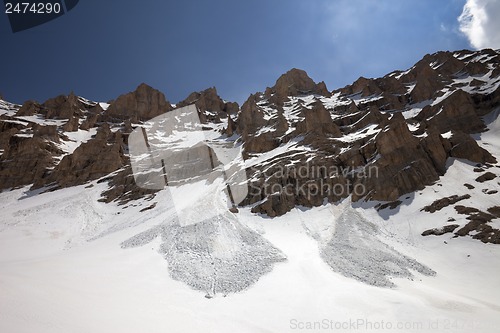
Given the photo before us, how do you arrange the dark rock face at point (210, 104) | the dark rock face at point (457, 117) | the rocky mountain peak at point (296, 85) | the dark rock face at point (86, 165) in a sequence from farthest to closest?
1. the dark rock face at point (210, 104)
2. the rocky mountain peak at point (296, 85)
3. the dark rock face at point (86, 165)
4. the dark rock face at point (457, 117)

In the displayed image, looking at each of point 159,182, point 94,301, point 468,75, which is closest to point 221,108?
point 159,182

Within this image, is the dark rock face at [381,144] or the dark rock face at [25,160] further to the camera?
the dark rock face at [25,160]

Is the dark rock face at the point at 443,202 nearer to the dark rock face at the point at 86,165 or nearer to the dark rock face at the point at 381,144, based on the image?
the dark rock face at the point at 381,144

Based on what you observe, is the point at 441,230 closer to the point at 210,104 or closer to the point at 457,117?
the point at 457,117

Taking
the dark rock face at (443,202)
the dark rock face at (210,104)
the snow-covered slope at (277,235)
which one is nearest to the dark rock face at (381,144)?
the snow-covered slope at (277,235)

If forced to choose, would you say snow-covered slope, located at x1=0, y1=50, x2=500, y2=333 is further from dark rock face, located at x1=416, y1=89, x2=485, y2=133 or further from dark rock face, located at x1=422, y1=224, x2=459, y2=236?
dark rock face, located at x1=416, y1=89, x2=485, y2=133

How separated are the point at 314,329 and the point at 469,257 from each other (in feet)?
64.5

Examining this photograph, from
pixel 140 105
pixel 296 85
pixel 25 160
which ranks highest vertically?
pixel 140 105

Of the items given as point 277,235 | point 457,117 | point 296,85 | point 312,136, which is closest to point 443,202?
point 277,235

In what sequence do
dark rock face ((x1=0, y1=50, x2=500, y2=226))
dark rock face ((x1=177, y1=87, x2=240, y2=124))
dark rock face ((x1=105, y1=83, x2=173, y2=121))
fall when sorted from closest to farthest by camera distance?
1. dark rock face ((x1=0, y1=50, x2=500, y2=226))
2. dark rock face ((x1=105, y1=83, x2=173, y2=121))
3. dark rock face ((x1=177, y1=87, x2=240, y2=124))

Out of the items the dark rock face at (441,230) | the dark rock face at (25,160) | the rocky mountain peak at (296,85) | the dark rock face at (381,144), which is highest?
the rocky mountain peak at (296,85)

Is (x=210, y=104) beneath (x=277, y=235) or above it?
above

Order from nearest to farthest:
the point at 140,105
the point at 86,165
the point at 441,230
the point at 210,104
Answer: the point at 441,230 → the point at 86,165 → the point at 140,105 → the point at 210,104

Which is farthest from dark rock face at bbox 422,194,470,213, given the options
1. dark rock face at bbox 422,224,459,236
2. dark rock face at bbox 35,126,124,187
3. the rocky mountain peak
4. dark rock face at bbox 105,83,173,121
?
dark rock face at bbox 105,83,173,121
